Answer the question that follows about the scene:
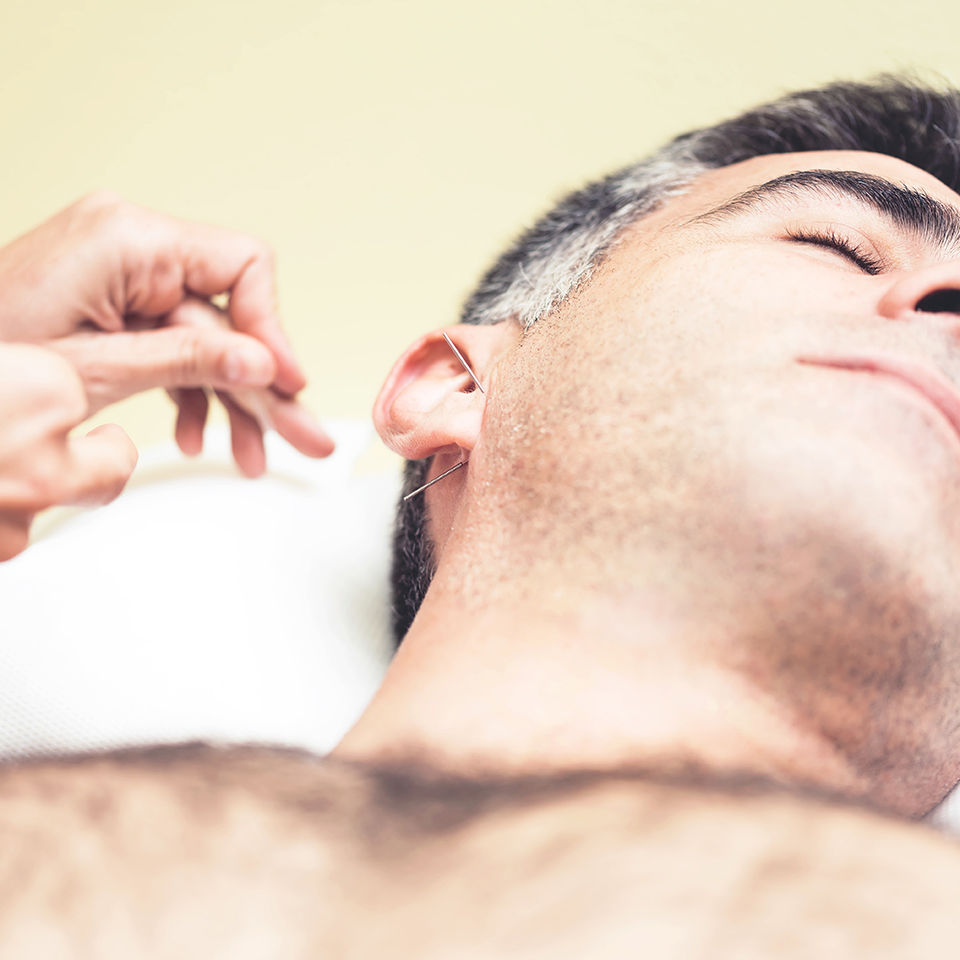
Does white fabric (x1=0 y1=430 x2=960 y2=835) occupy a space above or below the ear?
below

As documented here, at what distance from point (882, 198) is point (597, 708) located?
23.8 inches

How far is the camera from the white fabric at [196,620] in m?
1.00

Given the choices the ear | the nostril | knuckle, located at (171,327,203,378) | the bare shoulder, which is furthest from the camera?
knuckle, located at (171,327,203,378)

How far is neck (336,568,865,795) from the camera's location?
0.67 m

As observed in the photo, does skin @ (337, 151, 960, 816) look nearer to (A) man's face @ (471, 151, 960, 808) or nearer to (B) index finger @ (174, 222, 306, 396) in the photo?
(A) man's face @ (471, 151, 960, 808)

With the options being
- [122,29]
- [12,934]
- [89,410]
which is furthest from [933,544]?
[122,29]

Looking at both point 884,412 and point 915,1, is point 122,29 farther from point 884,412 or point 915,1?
point 884,412

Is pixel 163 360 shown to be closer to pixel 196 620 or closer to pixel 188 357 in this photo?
pixel 188 357

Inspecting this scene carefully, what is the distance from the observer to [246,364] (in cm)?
102

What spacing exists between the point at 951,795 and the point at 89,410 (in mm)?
1131

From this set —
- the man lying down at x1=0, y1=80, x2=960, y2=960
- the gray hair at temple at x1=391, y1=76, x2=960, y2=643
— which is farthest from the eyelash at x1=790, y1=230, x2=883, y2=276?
the gray hair at temple at x1=391, y1=76, x2=960, y2=643

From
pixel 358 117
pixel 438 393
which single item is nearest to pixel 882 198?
pixel 438 393

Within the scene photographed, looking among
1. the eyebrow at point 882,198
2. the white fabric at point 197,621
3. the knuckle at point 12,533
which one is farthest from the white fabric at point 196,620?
the eyebrow at point 882,198

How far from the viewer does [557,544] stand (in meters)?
0.75
